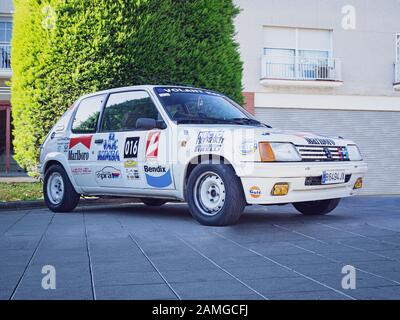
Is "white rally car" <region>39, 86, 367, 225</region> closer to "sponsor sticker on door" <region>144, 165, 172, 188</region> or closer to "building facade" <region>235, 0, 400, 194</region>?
"sponsor sticker on door" <region>144, 165, 172, 188</region>

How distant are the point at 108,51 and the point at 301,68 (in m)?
10.8

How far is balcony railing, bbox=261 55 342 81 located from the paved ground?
12.4 meters

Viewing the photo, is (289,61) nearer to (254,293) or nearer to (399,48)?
(399,48)

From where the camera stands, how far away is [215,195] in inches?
241

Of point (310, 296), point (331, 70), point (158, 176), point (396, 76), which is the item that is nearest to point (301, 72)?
point (331, 70)

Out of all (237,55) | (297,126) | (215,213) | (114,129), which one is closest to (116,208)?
(114,129)

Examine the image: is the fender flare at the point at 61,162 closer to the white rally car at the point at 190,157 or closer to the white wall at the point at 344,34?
the white rally car at the point at 190,157

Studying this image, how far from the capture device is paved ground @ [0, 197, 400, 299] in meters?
3.42

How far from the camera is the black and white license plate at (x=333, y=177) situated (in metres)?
6.16

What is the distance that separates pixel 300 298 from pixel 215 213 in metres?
2.88

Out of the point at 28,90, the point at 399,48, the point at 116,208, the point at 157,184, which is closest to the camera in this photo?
the point at 157,184

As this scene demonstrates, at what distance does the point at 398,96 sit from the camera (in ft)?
66.9

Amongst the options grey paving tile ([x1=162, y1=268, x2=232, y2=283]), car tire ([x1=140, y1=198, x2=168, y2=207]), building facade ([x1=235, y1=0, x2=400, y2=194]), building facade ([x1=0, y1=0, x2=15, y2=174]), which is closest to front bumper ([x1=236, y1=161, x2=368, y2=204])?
grey paving tile ([x1=162, y1=268, x2=232, y2=283])

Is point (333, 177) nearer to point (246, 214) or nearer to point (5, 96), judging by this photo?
point (246, 214)
